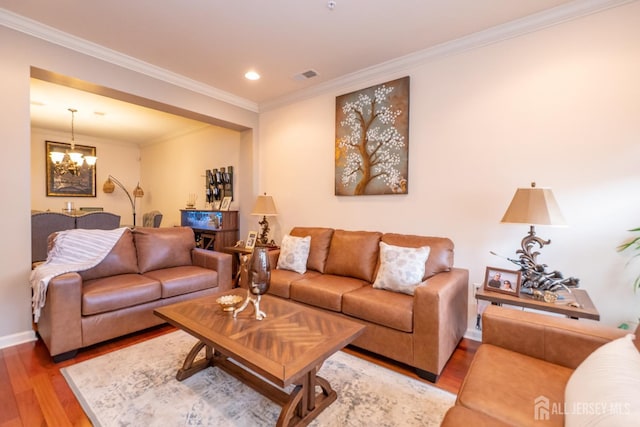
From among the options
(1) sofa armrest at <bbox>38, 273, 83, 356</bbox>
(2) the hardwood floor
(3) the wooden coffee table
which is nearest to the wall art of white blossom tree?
(2) the hardwood floor

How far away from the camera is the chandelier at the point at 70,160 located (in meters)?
4.88

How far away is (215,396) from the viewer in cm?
179

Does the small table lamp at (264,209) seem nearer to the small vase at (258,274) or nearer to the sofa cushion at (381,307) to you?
the sofa cushion at (381,307)

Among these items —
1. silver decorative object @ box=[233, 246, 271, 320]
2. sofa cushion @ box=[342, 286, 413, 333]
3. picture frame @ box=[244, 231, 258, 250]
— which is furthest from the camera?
picture frame @ box=[244, 231, 258, 250]

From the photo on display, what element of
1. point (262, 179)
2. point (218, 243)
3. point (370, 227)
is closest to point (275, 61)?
point (262, 179)

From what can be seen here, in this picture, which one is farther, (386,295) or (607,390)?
(386,295)

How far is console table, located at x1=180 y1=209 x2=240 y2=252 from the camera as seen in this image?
4.46 m

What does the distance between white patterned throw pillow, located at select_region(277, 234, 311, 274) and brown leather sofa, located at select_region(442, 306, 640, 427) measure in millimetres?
1859

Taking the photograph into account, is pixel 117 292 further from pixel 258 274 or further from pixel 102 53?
pixel 102 53

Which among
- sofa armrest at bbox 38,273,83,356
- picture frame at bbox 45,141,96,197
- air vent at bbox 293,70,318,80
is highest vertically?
air vent at bbox 293,70,318,80

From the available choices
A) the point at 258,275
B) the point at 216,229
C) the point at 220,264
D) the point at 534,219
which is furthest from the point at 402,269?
the point at 216,229

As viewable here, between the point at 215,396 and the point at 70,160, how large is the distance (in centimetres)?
548

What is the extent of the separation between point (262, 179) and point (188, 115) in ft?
4.37

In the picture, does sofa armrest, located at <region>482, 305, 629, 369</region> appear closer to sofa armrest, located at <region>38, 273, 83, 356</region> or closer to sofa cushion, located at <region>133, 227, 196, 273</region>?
sofa armrest, located at <region>38, 273, 83, 356</region>
